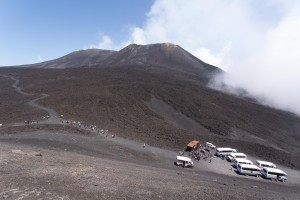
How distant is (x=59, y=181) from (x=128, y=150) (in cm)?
2858

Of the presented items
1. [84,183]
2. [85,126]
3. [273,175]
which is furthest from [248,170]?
[84,183]

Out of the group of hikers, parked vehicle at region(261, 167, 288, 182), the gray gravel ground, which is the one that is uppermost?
the group of hikers

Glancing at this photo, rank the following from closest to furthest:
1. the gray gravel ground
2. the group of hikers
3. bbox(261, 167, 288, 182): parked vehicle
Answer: the gray gravel ground, bbox(261, 167, 288, 182): parked vehicle, the group of hikers

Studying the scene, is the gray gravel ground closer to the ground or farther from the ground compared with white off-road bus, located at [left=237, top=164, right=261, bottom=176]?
closer to the ground

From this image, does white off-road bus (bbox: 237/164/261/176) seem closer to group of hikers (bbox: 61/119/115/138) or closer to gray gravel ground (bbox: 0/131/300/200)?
gray gravel ground (bbox: 0/131/300/200)

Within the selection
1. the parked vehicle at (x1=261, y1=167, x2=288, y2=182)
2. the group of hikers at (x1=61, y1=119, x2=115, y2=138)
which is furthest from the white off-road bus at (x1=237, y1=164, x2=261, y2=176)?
the group of hikers at (x1=61, y1=119, x2=115, y2=138)

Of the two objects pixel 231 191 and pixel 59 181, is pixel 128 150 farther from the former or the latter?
pixel 59 181

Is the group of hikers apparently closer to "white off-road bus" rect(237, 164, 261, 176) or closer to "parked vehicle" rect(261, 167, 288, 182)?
"white off-road bus" rect(237, 164, 261, 176)

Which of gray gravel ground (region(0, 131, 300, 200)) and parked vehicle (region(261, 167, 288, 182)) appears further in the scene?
parked vehicle (region(261, 167, 288, 182))

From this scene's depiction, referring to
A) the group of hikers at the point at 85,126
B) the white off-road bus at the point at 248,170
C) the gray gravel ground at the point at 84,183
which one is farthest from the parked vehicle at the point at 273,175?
the group of hikers at the point at 85,126

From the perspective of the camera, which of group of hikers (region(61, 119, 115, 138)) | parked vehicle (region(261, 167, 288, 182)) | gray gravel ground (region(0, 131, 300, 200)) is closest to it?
gray gravel ground (region(0, 131, 300, 200))

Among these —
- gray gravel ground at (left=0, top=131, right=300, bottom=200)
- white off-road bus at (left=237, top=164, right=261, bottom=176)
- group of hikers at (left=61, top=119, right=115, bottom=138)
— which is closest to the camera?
gray gravel ground at (left=0, top=131, right=300, bottom=200)

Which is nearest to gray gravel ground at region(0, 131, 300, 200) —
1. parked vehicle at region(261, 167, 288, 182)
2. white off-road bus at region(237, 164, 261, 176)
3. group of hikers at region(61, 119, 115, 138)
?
parked vehicle at region(261, 167, 288, 182)

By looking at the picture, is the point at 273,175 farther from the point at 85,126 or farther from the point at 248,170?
the point at 85,126
